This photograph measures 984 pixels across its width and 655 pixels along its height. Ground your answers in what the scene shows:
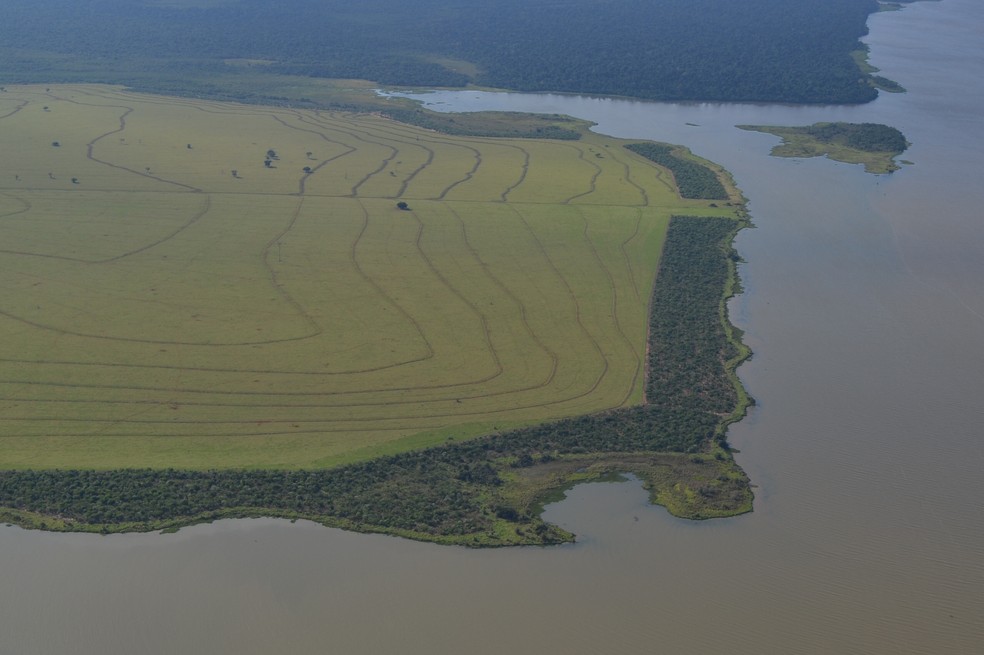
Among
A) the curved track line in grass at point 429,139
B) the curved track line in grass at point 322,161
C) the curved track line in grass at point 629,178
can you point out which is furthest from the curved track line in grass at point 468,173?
the curved track line in grass at point 629,178

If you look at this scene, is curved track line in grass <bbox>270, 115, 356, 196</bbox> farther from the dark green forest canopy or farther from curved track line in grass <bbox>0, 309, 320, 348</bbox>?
curved track line in grass <bbox>0, 309, 320, 348</bbox>

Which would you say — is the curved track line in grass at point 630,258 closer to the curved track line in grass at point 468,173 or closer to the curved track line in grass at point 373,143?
the curved track line in grass at point 468,173

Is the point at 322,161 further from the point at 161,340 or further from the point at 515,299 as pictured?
the point at 161,340

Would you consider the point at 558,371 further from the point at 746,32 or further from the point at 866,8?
A: the point at 866,8

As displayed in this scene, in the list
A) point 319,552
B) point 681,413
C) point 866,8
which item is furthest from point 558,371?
point 866,8

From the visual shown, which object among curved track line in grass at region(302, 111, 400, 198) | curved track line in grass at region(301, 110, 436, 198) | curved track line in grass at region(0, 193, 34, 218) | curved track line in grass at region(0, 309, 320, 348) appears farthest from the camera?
curved track line in grass at region(301, 110, 436, 198)

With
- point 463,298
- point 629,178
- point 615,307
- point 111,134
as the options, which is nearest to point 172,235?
point 463,298

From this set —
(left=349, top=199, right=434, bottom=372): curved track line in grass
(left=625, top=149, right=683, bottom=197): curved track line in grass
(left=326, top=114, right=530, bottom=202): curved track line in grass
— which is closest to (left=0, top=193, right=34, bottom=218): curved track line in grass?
(left=349, top=199, right=434, bottom=372): curved track line in grass
